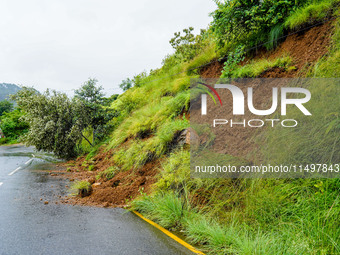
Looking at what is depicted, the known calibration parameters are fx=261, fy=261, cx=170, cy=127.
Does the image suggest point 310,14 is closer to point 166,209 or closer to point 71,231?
point 166,209

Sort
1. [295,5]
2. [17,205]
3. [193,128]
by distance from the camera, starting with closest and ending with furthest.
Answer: [17,205] → [193,128] → [295,5]

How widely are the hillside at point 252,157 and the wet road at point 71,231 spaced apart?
516mm

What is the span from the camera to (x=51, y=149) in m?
16.2

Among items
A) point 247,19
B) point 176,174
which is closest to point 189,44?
point 247,19

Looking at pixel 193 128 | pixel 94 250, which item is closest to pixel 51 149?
pixel 193 128

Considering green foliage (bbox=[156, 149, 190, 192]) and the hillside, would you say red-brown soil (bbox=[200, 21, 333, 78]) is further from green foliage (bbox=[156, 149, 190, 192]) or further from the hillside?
green foliage (bbox=[156, 149, 190, 192])

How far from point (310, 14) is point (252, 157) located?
5377 millimetres

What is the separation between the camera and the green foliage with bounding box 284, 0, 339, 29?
768 cm

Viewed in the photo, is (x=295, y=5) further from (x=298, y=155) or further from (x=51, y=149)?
(x=51, y=149)

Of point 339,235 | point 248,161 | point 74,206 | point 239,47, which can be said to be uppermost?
point 239,47

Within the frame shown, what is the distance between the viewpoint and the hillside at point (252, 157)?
12.9 feet

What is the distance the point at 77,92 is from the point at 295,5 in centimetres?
1391

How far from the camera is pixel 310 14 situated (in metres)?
8.02

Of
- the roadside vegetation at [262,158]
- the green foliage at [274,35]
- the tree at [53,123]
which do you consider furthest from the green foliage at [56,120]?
A: the green foliage at [274,35]
